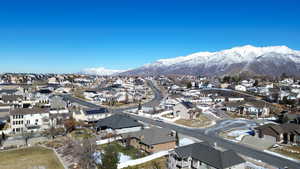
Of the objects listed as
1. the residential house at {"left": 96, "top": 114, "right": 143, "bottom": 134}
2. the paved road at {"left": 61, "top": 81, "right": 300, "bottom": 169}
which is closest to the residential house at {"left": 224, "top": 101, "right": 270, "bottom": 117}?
the paved road at {"left": 61, "top": 81, "right": 300, "bottom": 169}

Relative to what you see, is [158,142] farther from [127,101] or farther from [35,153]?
[127,101]

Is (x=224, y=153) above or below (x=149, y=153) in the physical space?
above

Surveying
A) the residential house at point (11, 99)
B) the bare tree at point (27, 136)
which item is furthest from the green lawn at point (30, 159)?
the residential house at point (11, 99)

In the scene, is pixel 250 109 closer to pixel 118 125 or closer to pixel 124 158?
pixel 118 125

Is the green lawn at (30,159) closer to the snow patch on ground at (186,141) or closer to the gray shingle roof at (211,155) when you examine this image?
the gray shingle roof at (211,155)

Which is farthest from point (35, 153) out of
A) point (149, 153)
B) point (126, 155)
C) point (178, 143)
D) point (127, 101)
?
point (127, 101)

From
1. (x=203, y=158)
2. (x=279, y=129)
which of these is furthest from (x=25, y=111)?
(x=279, y=129)
